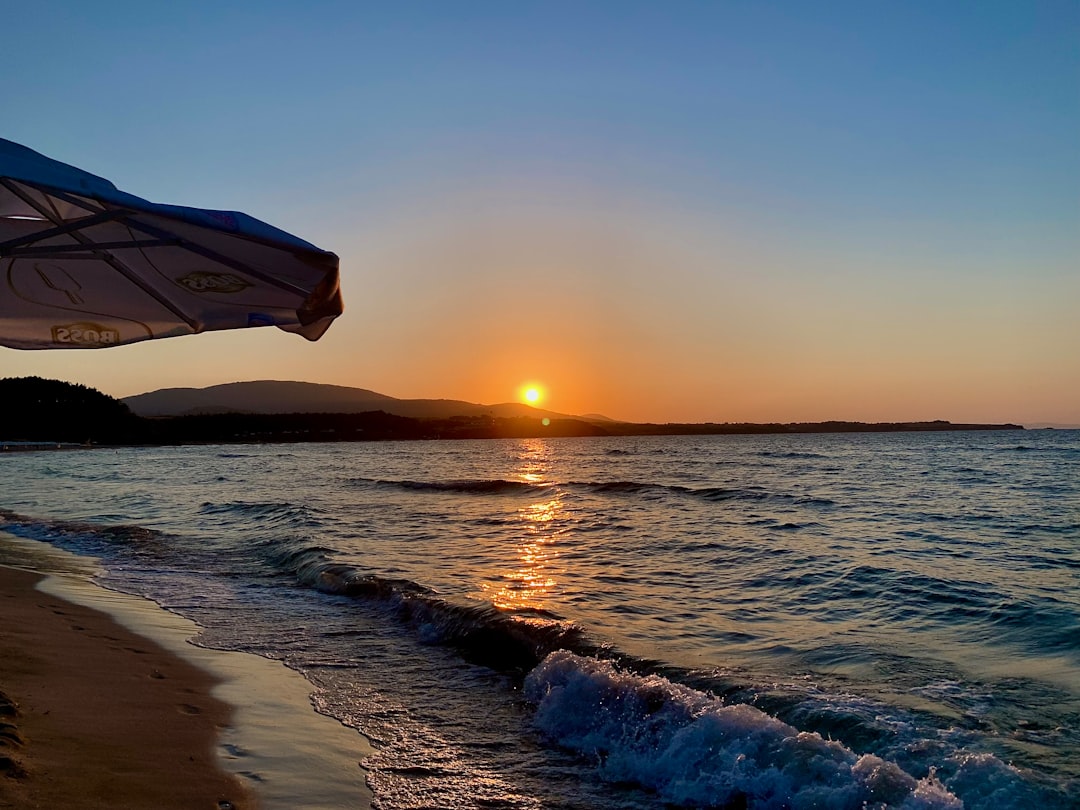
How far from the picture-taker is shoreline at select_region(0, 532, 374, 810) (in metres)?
4.56

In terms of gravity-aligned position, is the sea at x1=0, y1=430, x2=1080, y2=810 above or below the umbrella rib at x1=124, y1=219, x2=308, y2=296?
below

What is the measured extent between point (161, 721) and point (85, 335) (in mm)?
2903

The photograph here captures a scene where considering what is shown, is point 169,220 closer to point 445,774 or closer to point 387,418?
point 445,774

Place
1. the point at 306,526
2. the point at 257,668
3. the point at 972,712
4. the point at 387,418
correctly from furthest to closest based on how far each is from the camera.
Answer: the point at 387,418, the point at 306,526, the point at 257,668, the point at 972,712

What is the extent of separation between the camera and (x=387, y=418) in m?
151

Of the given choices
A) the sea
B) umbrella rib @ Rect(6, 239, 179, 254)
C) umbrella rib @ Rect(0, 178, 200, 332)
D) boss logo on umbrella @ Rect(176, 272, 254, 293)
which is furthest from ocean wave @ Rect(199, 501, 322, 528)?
umbrella rib @ Rect(6, 239, 179, 254)

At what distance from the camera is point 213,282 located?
4719 millimetres

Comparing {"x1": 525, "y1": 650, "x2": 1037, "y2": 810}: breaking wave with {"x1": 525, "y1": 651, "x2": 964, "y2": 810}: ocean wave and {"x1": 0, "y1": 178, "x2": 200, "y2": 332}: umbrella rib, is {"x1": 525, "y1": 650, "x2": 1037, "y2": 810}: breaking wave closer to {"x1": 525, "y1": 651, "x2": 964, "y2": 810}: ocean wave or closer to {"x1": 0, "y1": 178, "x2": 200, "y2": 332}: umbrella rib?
{"x1": 525, "y1": 651, "x2": 964, "y2": 810}: ocean wave

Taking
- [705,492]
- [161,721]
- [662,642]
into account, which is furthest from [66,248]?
[705,492]

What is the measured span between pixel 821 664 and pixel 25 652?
770cm

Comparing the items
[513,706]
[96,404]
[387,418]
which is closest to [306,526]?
[513,706]

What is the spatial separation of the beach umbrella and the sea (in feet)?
10.5

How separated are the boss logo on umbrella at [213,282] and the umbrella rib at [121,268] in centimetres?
33

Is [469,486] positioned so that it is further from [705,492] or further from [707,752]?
[707,752]
